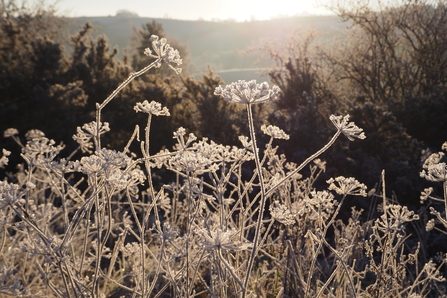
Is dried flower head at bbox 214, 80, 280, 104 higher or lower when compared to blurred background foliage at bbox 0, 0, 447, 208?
higher

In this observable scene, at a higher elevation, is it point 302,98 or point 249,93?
point 249,93

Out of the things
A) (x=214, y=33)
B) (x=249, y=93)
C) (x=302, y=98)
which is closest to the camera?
(x=249, y=93)

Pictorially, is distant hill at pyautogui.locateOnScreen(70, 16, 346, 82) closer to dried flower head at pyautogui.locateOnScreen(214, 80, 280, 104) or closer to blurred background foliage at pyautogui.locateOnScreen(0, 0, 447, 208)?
blurred background foliage at pyautogui.locateOnScreen(0, 0, 447, 208)

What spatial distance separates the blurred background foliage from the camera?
6820 mm

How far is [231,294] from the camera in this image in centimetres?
271

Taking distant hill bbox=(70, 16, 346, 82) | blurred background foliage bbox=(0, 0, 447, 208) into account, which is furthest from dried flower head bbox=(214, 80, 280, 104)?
distant hill bbox=(70, 16, 346, 82)

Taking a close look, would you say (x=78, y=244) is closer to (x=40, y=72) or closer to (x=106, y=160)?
(x=106, y=160)

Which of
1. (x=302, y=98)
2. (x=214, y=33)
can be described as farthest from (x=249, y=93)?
(x=214, y=33)

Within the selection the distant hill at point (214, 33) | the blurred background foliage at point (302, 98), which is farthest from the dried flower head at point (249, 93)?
the distant hill at point (214, 33)

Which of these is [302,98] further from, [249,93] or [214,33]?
[214,33]

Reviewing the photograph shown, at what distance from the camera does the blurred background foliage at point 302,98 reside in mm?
6820

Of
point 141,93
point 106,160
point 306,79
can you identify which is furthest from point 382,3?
point 106,160

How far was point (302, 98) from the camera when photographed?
9633 mm

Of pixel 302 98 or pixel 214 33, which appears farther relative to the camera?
pixel 214 33
